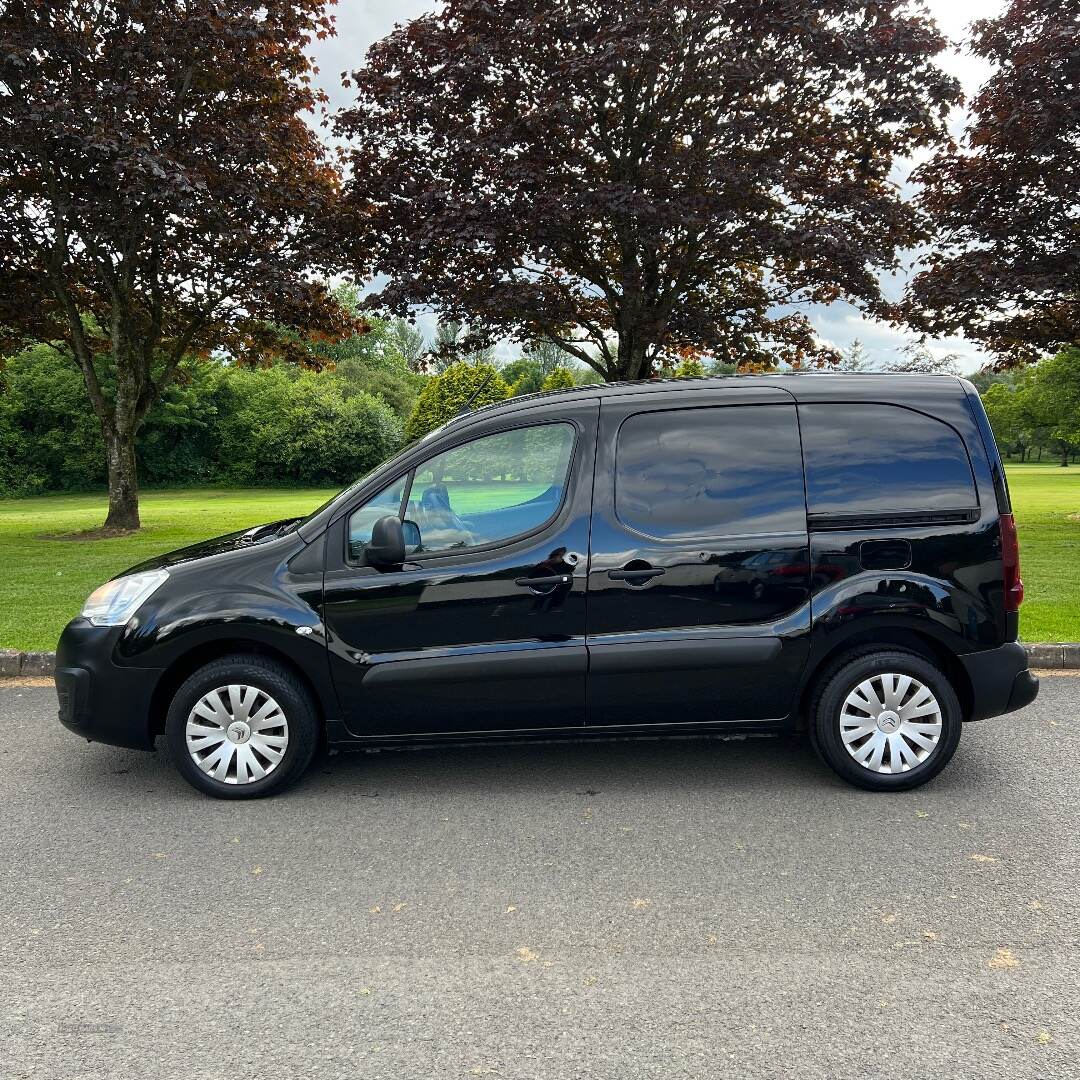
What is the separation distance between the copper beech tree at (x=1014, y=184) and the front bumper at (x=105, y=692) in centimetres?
1498

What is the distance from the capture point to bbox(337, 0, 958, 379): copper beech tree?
1315 centimetres

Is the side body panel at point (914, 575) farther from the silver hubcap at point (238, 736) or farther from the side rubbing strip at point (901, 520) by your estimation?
the silver hubcap at point (238, 736)

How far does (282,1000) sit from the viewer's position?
2.75m

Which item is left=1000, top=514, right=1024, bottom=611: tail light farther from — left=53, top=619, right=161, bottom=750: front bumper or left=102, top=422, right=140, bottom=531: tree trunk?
left=102, top=422, right=140, bottom=531: tree trunk

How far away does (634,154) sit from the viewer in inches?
578

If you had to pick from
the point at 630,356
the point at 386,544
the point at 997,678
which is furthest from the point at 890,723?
the point at 630,356

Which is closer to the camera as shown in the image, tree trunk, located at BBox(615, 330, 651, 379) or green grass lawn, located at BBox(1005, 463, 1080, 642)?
green grass lawn, located at BBox(1005, 463, 1080, 642)

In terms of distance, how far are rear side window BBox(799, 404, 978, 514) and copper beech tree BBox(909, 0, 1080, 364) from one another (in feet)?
40.7

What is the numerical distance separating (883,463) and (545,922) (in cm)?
267

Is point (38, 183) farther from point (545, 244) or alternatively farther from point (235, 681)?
point (235, 681)

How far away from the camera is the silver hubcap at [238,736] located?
4414mm

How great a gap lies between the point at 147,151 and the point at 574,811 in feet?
42.1

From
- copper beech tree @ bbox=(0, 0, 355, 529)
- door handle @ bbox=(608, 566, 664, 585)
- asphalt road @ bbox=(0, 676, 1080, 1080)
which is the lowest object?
asphalt road @ bbox=(0, 676, 1080, 1080)

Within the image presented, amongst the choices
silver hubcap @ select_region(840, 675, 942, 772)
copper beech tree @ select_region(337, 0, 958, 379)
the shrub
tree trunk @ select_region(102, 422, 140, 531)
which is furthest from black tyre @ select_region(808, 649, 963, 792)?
the shrub
